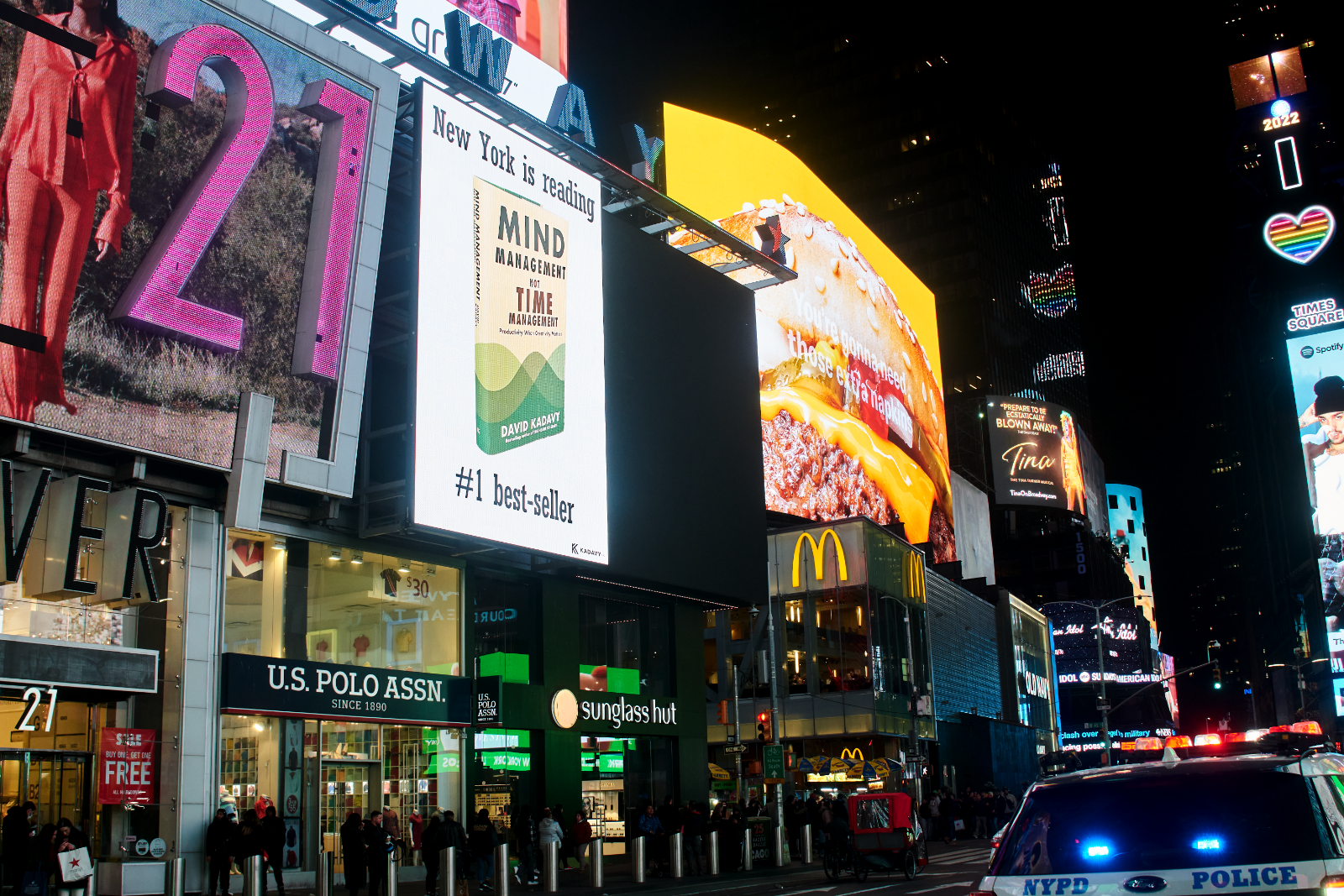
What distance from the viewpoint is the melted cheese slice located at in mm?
51081

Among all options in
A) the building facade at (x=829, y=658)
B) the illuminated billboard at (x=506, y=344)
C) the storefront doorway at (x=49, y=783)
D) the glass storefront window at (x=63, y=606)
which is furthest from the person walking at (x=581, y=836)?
the building facade at (x=829, y=658)

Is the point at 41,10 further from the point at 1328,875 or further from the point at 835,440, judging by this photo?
the point at 835,440

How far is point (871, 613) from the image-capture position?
4734cm

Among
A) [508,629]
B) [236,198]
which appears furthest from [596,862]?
[236,198]

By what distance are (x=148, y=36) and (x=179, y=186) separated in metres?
2.45

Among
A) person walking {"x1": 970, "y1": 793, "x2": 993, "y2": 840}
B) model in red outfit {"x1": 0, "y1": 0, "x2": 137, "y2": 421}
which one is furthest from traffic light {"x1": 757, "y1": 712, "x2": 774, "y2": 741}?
model in red outfit {"x1": 0, "y1": 0, "x2": 137, "y2": 421}

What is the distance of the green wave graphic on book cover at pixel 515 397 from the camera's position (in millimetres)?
26141

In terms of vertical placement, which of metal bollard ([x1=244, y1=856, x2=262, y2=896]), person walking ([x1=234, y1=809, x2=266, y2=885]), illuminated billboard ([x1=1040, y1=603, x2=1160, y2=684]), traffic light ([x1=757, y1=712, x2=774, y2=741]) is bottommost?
metal bollard ([x1=244, y1=856, x2=262, y2=896])

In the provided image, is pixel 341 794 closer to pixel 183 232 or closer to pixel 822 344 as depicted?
pixel 183 232

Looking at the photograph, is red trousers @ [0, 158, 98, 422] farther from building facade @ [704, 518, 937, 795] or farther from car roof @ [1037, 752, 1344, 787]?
building facade @ [704, 518, 937, 795]

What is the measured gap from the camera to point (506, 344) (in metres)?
27.2

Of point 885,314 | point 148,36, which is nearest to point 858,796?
point 148,36

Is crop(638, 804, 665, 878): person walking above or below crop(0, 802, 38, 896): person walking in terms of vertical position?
below

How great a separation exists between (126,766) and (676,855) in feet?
38.1
